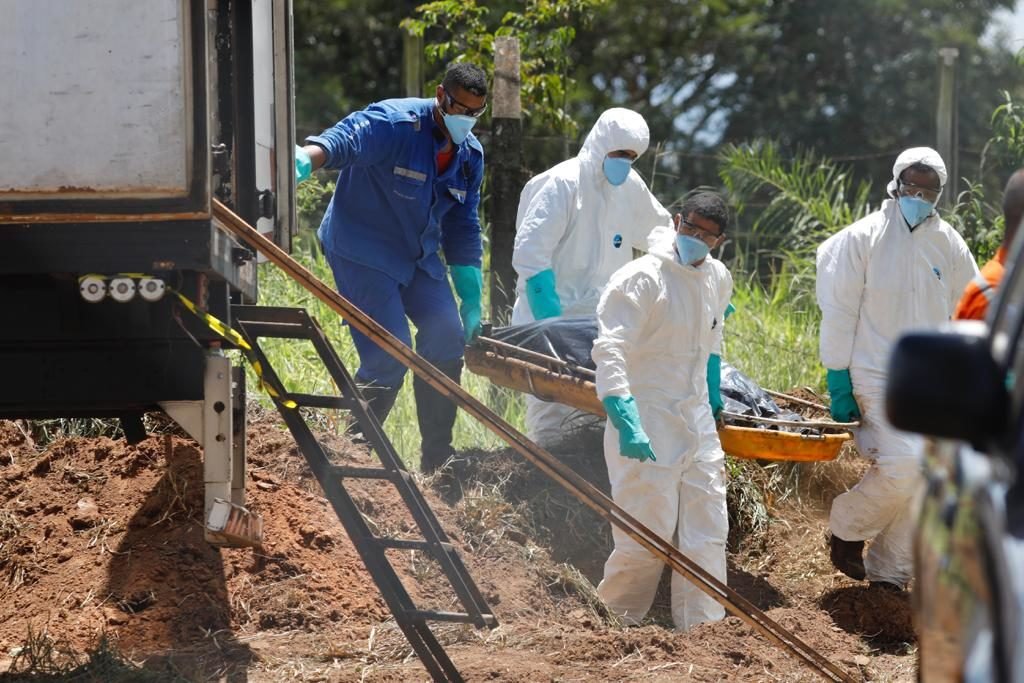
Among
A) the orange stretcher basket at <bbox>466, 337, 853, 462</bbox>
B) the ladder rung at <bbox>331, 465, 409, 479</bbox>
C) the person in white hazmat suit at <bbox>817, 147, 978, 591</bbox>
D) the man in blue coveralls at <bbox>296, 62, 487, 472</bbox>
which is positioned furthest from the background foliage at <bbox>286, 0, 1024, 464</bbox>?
the ladder rung at <bbox>331, 465, 409, 479</bbox>

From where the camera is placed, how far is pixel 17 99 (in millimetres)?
4344

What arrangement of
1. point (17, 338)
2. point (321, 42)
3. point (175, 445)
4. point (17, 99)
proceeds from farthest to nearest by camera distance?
point (321, 42), point (175, 445), point (17, 338), point (17, 99)

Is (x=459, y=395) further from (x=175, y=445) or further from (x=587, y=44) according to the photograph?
(x=587, y=44)

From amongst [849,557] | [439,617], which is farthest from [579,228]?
[439,617]

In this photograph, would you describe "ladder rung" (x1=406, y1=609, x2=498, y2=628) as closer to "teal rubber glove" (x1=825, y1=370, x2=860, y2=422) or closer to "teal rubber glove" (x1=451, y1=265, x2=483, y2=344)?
"teal rubber glove" (x1=451, y1=265, x2=483, y2=344)

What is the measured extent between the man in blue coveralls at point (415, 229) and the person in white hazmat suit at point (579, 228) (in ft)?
0.97

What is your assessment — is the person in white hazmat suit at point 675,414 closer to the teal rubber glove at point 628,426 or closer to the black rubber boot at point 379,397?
the teal rubber glove at point 628,426

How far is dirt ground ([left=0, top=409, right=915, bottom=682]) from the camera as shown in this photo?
5.55 metres

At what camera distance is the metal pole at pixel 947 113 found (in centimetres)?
995

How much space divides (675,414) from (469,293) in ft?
4.68

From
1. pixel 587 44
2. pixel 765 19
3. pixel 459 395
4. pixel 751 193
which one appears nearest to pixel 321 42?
pixel 587 44

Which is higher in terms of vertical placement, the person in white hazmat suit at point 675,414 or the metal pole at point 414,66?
the metal pole at point 414,66

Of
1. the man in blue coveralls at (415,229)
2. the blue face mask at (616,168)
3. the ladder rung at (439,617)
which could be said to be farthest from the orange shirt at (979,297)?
the blue face mask at (616,168)

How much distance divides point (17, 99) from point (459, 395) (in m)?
1.62
